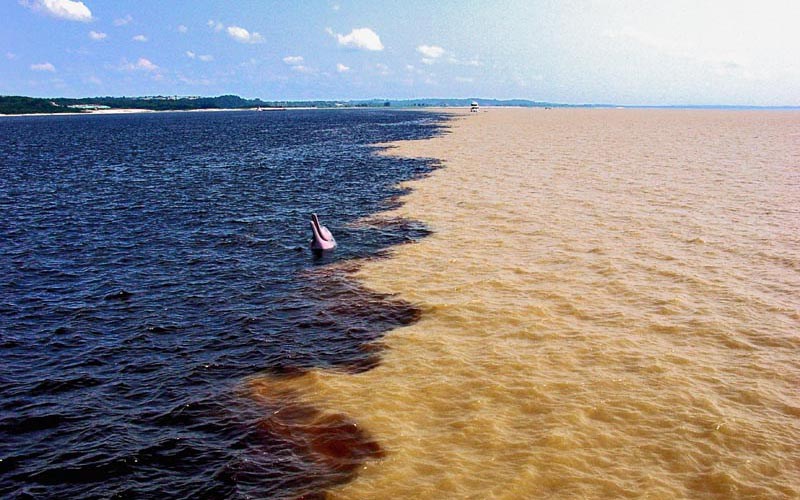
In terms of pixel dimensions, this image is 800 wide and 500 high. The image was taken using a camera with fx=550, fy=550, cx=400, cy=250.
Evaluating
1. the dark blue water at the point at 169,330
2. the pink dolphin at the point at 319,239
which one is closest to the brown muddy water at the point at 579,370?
the dark blue water at the point at 169,330

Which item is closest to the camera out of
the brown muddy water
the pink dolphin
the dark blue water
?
the brown muddy water

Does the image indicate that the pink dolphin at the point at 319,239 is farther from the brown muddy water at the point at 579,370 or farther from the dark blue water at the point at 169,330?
the brown muddy water at the point at 579,370

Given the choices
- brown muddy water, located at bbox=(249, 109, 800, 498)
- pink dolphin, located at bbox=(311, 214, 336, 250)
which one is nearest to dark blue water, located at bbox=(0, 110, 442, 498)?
pink dolphin, located at bbox=(311, 214, 336, 250)

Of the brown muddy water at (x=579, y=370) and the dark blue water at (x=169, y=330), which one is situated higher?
the brown muddy water at (x=579, y=370)

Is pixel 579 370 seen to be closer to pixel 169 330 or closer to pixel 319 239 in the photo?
pixel 169 330

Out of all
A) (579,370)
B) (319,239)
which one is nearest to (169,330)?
(319,239)

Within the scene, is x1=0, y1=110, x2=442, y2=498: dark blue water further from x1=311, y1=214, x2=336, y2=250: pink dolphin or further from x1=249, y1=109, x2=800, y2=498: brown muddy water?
x1=249, y1=109, x2=800, y2=498: brown muddy water

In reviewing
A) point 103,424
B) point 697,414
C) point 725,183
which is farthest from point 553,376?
point 725,183
